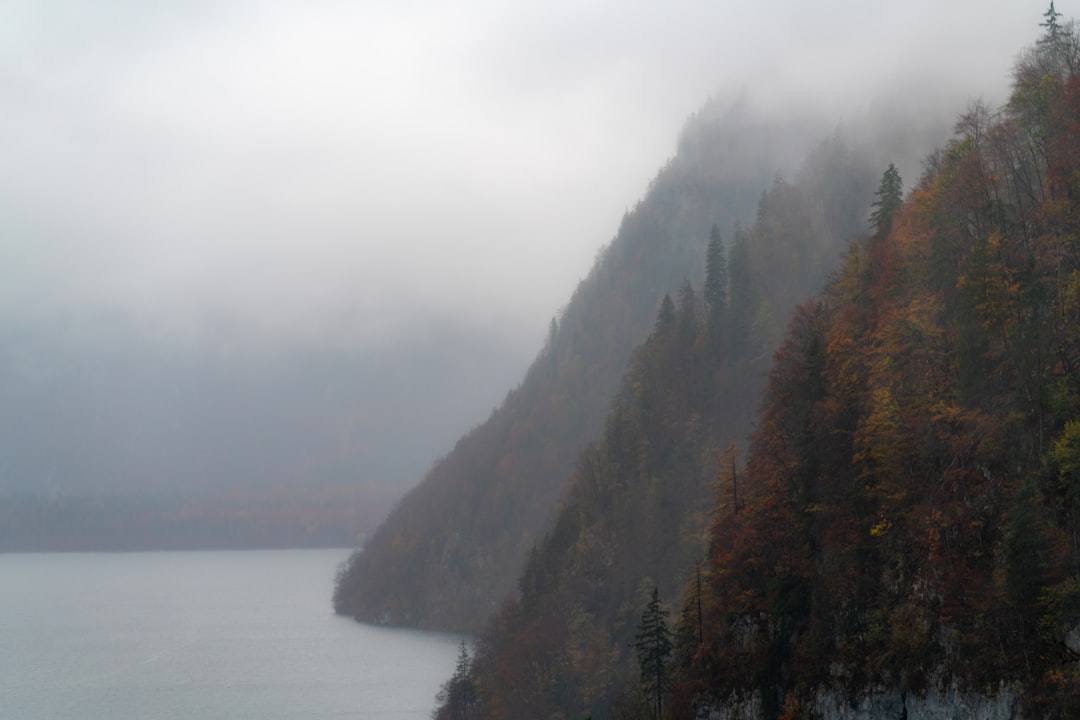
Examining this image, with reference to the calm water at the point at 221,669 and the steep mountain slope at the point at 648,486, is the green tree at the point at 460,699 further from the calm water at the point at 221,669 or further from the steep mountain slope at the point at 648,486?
the calm water at the point at 221,669

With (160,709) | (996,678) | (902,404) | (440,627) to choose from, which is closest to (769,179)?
(440,627)

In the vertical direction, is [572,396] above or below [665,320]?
below

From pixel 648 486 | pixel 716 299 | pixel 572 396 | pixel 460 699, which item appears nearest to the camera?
pixel 460 699

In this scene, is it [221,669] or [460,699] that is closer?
[460,699]

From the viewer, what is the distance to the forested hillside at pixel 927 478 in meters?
39.9

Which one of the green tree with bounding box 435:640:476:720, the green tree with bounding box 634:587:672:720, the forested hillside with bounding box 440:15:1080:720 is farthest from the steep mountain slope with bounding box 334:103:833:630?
the green tree with bounding box 634:587:672:720

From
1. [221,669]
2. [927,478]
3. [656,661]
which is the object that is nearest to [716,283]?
[656,661]

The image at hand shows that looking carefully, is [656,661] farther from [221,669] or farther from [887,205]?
[221,669]

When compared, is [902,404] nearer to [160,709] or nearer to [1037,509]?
[1037,509]

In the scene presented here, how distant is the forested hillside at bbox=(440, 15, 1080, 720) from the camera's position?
39.9 m

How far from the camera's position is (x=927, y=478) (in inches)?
1842

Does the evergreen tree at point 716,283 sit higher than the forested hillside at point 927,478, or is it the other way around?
the evergreen tree at point 716,283

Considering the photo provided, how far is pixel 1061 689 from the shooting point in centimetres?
3562

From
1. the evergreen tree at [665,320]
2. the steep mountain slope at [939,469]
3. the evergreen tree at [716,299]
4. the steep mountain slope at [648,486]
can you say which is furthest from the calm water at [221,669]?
the steep mountain slope at [939,469]
